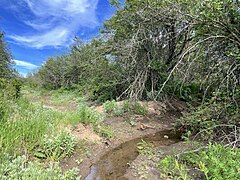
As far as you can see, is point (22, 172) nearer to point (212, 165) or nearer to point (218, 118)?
point (212, 165)

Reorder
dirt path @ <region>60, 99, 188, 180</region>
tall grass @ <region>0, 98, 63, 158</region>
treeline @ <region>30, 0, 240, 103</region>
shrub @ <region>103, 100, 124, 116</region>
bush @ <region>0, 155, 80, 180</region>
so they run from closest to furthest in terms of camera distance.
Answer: bush @ <region>0, 155, 80, 180</region>
tall grass @ <region>0, 98, 63, 158</region>
dirt path @ <region>60, 99, 188, 180</region>
treeline @ <region>30, 0, 240, 103</region>
shrub @ <region>103, 100, 124, 116</region>

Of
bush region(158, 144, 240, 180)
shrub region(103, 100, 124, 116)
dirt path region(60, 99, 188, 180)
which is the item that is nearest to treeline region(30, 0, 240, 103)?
shrub region(103, 100, 124, 116)

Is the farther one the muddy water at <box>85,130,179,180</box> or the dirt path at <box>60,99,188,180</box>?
the dirt path at <box>60,99,188,180</box>

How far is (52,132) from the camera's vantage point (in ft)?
12.2

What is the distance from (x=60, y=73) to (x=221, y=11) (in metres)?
15.1

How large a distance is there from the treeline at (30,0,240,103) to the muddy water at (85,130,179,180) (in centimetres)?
130

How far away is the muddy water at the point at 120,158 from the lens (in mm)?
3293

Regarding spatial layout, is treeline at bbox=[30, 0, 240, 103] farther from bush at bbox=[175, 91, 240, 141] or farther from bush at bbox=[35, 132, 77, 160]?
bush at bbox=[35, 132, 77, 160]

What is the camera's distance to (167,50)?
852cm

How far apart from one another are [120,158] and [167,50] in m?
5.88

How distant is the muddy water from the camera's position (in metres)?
3.29

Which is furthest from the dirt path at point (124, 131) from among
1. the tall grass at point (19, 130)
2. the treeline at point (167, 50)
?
the treeline at point (167, 50)

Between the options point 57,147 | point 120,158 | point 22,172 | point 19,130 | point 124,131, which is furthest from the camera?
point 124,131

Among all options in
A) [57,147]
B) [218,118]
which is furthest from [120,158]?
[218,118]
